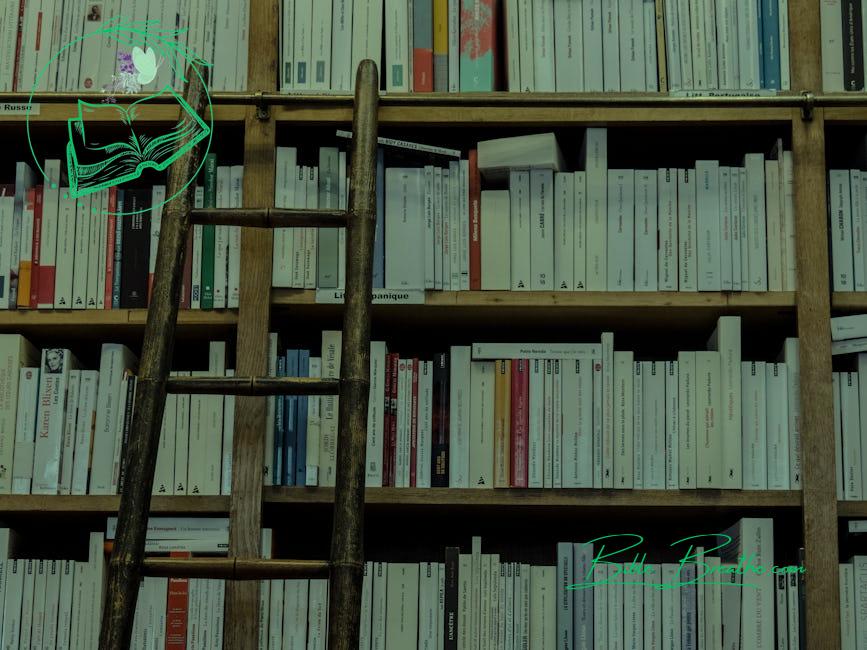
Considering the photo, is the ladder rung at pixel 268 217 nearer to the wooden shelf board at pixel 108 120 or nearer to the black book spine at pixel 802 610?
the wooden shelf board at pixel 108 120

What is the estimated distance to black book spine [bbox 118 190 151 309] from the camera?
8.04ft

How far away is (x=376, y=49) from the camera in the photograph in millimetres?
2527

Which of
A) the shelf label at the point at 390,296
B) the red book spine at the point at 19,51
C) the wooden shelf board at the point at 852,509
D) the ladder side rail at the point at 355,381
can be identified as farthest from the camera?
the red book spine at the point at 19,51

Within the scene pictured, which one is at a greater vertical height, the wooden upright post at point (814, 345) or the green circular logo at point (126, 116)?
the green circular logo at point (126, 116)

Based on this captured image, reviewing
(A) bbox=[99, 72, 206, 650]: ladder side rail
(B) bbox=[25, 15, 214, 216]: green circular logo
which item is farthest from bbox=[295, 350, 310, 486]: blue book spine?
(B) bbox=[25, 15, 214, 216]: green circular logo

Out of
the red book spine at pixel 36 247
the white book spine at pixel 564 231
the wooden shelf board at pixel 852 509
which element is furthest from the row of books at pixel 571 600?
the red book spine at pixel 36 247

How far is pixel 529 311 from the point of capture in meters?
2.46

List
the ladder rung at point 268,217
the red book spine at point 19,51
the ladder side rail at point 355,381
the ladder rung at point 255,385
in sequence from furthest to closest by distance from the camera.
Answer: the red book spine at point 19,51 < the ladder rung at point 268,217 < the ladder rung at point 255,385 < the ladder side rail at point 355,381

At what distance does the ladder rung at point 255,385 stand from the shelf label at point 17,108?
694 millimetres

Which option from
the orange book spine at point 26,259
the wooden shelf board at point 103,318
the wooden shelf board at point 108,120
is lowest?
the wooden shelf board at point 103,318

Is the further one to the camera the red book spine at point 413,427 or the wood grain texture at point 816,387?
the red book spine at point 413,427

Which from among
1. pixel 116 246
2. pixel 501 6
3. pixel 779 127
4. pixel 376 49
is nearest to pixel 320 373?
pixel 116 246

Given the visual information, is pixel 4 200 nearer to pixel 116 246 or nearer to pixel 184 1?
pixel 116 246

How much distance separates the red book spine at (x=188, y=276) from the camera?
2432mm
